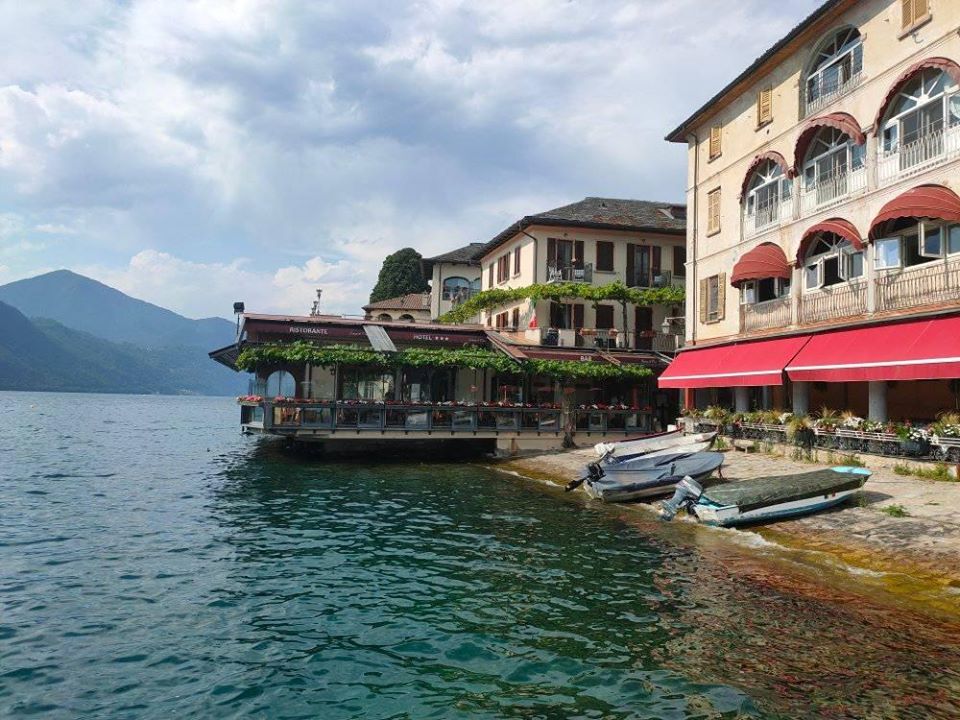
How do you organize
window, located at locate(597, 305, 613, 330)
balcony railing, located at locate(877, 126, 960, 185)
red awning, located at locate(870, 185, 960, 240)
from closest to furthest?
1. red awning, located at locate(870, 185, 960, 240)
2. balcony railing, located at locate(877, 126, 960, 185)
3. window, located at locate(597, 305, 613, 330)

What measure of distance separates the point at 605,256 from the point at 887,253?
20987 mm

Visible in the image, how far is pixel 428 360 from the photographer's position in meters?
31.6

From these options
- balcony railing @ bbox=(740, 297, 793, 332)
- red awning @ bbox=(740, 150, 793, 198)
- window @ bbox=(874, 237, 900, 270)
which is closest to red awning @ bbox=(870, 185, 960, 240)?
window @ bbox=(874, 237, 900, 270)

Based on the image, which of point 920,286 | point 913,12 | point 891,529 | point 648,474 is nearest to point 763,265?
point 920,286

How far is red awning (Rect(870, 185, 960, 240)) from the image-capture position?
18344 mm

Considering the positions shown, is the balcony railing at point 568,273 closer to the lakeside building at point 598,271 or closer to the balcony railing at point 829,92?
the lakeside building at point 598,271

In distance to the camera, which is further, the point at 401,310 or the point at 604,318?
the point at 401,310

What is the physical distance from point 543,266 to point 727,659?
33246 millimetres

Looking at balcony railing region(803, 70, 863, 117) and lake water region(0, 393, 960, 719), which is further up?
balcony railing region(803, 70, 863, 117)

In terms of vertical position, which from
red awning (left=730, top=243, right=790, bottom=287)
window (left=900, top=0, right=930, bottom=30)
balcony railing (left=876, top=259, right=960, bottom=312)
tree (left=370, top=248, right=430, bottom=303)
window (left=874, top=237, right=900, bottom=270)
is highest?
tree (left=370, top=248, right=430, bottom=303)

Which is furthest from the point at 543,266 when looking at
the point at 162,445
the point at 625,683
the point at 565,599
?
the point at 625,683

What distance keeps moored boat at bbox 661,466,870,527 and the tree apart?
71113mm

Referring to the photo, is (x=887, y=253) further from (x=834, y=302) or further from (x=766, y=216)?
(x=766, y=216)

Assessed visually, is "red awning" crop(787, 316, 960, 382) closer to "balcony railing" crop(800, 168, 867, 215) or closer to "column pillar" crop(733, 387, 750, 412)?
"balcony railing" crop(800, 168, 867, 215)
